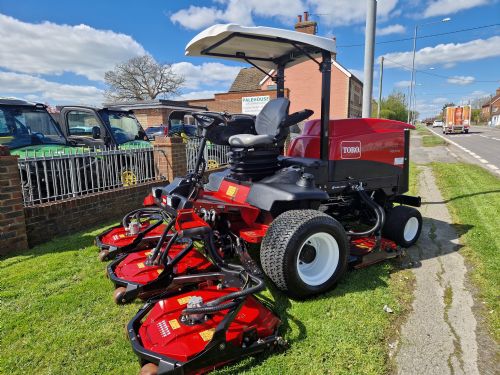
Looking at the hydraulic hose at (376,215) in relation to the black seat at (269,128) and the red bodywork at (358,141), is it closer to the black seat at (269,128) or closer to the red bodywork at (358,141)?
the red bodywork at (358,141)

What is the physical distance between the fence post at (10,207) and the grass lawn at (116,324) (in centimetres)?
45

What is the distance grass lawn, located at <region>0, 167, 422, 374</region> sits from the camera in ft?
7.42

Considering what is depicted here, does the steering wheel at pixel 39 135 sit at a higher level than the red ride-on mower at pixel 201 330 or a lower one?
higher

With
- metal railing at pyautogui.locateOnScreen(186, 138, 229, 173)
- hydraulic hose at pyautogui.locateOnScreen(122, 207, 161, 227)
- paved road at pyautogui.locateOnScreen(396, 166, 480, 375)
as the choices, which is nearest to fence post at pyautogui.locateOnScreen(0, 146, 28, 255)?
hydraulic hose at pyautogui.locateOnScreen(122, 207, 161, 227)

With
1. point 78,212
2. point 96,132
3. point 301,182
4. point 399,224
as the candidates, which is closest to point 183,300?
point 301,182

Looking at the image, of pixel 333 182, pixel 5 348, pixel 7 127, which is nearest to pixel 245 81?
pixel 7 127

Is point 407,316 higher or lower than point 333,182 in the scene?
lower

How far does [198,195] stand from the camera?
3363 millimetres

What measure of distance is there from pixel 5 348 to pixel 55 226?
102 inches

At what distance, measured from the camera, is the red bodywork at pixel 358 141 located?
3.94 metres

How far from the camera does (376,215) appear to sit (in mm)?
3939

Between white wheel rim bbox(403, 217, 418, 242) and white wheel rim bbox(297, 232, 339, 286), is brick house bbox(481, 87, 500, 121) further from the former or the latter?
white wheel rim bbox(297, 232, 339, 286)

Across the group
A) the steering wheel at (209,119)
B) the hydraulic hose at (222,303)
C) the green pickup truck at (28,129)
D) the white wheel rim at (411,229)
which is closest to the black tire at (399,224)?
the white wheel rim at (411,229)

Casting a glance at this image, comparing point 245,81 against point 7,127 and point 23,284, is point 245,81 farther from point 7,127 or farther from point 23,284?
point 23,284
